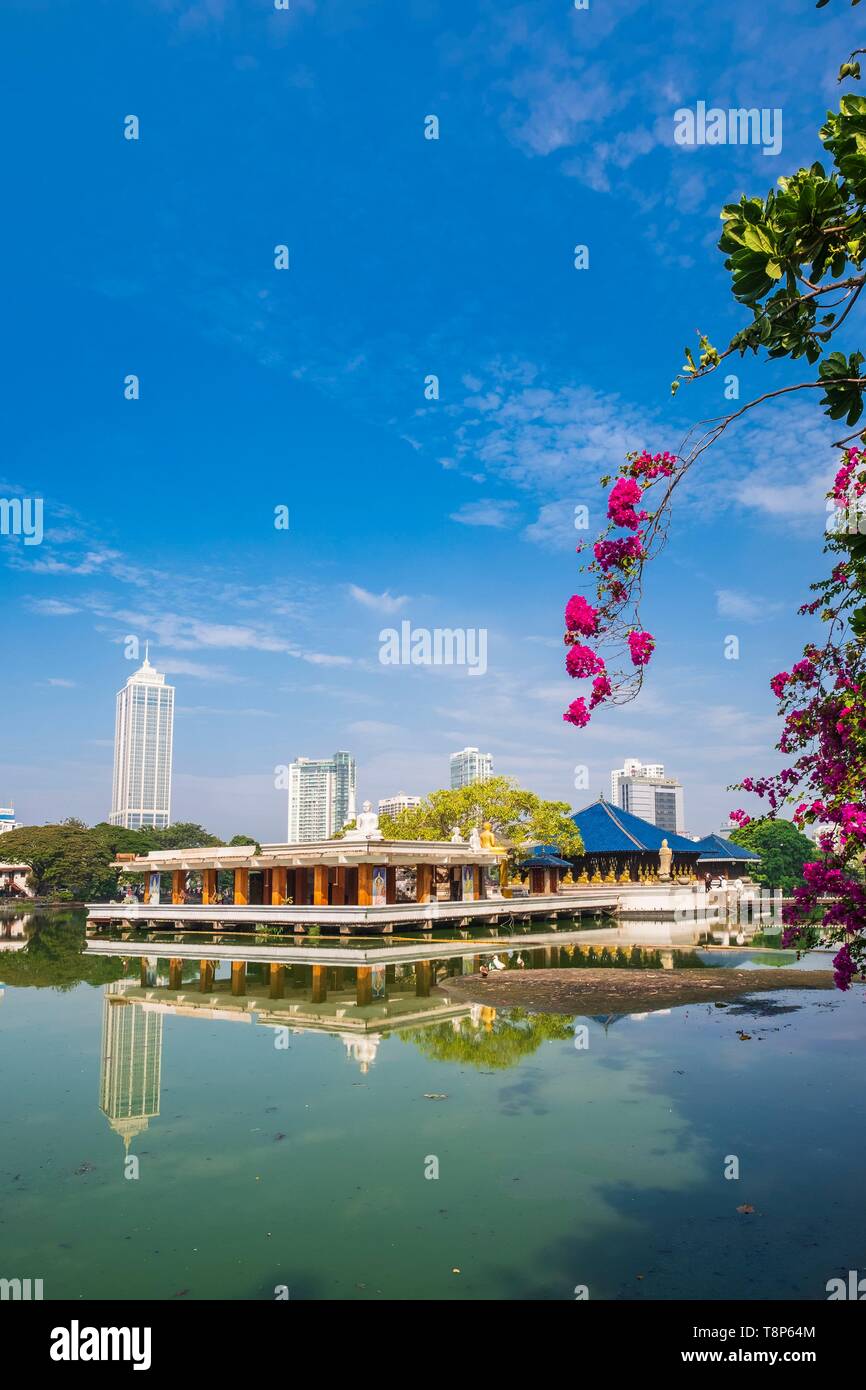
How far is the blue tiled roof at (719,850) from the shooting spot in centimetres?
5397

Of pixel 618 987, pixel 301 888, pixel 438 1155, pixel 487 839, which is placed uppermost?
pixel 487 839

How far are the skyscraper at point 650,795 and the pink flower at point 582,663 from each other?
16658 centimetres

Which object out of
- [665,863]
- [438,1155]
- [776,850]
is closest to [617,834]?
[665,863]

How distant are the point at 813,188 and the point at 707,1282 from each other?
245 inches

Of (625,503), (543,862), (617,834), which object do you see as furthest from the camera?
(617,834)

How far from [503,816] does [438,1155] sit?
116 ft

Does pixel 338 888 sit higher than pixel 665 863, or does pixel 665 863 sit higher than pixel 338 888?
pixel 665 863

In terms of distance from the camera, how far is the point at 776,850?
60125 mm

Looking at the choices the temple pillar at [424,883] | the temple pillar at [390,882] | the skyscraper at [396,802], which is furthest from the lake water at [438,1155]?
the skyscraper at [396,802]

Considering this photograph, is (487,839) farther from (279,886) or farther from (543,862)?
(279,886)

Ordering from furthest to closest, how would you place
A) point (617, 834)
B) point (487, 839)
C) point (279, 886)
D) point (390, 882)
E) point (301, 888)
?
1. point (617, 834)
2. point (487, 839)
3. point (301, 888)
4. point (279, 886)
5. point (390, 882)
